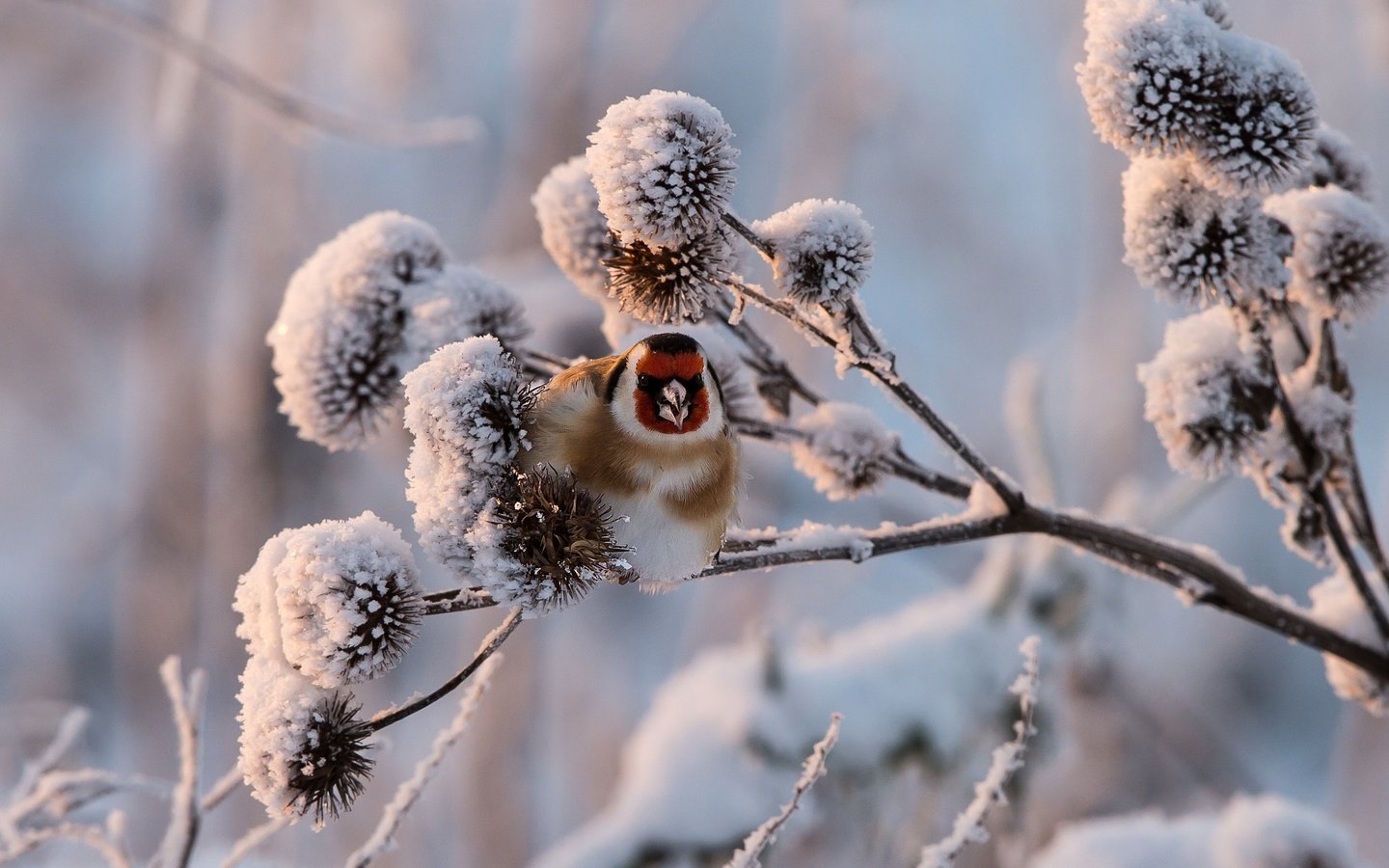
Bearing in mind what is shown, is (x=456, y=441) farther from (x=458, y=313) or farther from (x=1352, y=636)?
(x=1352, y=636)

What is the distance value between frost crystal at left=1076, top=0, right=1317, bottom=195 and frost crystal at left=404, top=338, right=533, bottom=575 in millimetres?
627

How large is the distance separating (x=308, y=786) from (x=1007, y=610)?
183 cm

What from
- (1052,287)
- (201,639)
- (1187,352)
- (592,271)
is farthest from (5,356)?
(1187,352)

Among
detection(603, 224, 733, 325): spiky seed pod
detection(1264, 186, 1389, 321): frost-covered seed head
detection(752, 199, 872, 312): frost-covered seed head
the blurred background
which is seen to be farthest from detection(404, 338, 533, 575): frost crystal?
the blurred background

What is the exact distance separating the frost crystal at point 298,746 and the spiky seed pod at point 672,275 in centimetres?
43

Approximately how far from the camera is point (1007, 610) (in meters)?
2.45

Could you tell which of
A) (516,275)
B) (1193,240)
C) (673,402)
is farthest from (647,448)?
(516,275)

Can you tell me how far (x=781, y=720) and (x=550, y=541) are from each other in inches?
53.6

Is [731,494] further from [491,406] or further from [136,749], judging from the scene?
→ [136,749]

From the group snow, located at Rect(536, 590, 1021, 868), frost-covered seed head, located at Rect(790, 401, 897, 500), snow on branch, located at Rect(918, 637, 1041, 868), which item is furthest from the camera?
Answer: snow, located at Rect(536, 590, 1021, 868)

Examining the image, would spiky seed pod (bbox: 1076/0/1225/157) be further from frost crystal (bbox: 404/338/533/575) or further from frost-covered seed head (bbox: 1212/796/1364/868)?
frost-covered seed head (bbox: 1212/796/1364/868)

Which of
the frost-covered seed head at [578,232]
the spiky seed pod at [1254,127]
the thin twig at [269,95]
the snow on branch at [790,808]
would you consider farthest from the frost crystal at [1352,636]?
the thin twig at [269,95]

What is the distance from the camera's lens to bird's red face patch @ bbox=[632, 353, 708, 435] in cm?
115

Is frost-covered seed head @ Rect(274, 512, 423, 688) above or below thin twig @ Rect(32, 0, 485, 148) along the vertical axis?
below
